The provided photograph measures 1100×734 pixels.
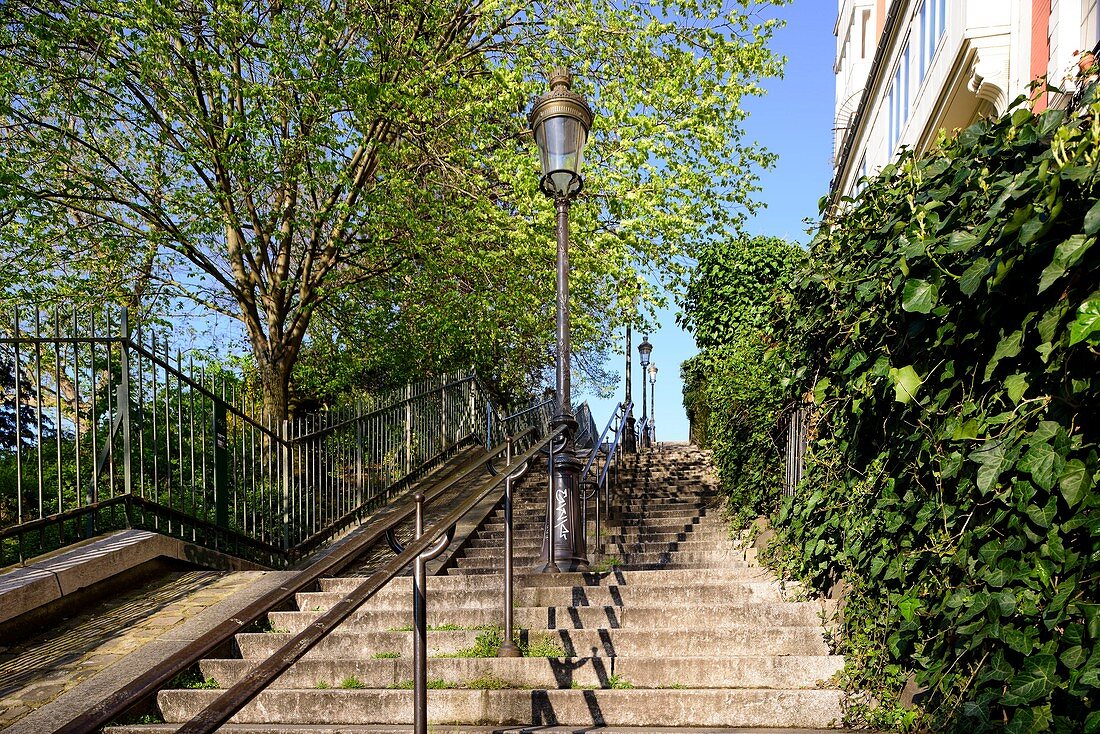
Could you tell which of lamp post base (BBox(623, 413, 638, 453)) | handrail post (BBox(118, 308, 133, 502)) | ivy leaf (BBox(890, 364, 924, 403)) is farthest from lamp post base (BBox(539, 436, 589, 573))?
lamp post base (BBox(623, 413, 638, 453))

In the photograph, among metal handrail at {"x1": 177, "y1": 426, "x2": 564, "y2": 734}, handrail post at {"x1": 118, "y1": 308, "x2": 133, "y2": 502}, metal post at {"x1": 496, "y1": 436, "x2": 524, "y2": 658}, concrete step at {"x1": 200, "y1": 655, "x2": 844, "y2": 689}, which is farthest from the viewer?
handrail post at {"x1": 118, "y1": 308, "x2": 133, "y2": 502}

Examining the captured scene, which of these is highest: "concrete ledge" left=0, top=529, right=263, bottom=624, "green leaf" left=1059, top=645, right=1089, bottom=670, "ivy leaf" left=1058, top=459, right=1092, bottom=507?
"ivy leaf" left=1058, top=459, right=1092, bottom=507

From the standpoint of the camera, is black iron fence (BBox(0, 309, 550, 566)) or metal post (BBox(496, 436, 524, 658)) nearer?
metal post (BBox(496, 436, 524, 658))

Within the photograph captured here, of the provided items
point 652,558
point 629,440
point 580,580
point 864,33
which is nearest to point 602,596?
point 580,580

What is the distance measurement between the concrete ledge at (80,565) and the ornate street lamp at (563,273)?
3.20 metres

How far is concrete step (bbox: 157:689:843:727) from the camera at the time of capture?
393 cm

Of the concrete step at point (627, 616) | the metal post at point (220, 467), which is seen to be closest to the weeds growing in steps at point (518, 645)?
the concrete step at point (627, 616)

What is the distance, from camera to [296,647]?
249 cm

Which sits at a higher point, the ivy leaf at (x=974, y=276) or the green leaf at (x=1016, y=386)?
the ivy leaf at (x=974, y=276)

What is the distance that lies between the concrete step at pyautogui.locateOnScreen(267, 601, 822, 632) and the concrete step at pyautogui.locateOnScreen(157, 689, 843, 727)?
787 mm

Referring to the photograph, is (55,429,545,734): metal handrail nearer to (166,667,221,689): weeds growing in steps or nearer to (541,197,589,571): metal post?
(166,667,221,689): weeds growing in steps

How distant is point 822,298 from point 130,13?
10.0 m

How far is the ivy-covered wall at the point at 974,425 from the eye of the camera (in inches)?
95.9

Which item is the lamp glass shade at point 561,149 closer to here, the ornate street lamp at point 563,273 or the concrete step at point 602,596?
the ornate street lamp at point 563,273
